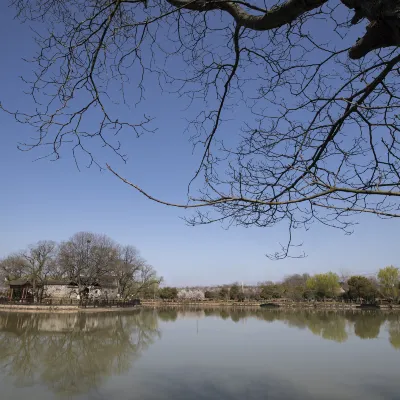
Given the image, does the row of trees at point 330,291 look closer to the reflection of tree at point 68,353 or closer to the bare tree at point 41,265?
the bare tree at point 41,265

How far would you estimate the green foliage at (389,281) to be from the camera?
149 ft

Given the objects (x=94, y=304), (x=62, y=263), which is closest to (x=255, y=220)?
(x=94, y=304)

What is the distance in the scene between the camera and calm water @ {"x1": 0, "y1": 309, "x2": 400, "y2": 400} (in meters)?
7.36

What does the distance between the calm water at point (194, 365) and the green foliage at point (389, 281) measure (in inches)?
1327

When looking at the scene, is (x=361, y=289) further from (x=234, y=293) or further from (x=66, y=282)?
(x=66, y=282)

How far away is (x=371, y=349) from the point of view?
13180 millimetres

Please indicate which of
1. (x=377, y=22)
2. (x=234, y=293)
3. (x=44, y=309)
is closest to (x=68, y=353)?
(x=377, y=22)

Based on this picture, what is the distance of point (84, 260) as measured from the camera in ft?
112

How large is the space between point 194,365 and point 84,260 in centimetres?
2674

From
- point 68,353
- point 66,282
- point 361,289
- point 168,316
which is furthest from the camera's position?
point 361,289

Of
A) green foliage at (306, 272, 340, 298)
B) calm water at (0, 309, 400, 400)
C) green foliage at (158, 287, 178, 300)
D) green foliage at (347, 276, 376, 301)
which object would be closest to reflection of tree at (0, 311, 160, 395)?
calm water at (0, 309, 400, 400)

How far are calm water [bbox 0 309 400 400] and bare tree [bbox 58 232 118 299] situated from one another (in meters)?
17.7

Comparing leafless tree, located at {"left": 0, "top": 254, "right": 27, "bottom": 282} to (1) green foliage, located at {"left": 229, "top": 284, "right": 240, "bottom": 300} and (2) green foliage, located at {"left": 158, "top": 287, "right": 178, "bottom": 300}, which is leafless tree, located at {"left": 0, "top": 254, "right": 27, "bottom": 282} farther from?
(1) green foliage, located at {"left": 229, "top": 284, "right": 240, "bottom": 300}

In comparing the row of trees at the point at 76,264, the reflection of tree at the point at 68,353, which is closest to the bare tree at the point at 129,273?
the row of trees at the point at 76,264
